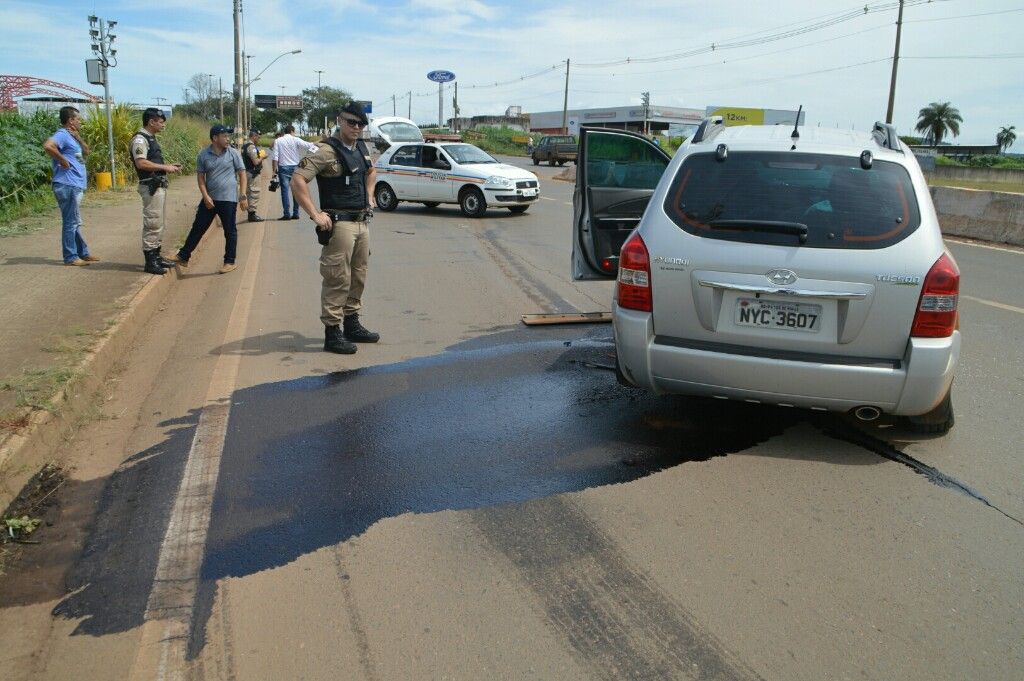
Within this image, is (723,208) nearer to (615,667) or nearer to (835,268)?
(835,268)

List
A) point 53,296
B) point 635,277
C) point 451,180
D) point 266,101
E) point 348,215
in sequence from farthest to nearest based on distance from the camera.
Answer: point 266,101 → point 451,180 → point 53,296 → point 348,215 → point 635,277

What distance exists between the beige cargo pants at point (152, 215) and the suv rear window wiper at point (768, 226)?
7072mm

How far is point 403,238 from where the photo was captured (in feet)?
47.3

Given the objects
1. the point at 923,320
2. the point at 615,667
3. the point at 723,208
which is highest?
the point at 723,208

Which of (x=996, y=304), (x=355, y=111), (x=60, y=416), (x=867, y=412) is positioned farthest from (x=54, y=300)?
(x=996, y=304)

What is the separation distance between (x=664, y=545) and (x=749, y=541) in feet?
1.24

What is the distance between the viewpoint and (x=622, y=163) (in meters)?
6.72

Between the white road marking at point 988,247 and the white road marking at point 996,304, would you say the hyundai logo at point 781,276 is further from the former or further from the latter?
the white road marking at point 988,247

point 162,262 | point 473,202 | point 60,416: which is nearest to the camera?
point 60,416

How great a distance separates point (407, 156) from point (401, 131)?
20311 mm

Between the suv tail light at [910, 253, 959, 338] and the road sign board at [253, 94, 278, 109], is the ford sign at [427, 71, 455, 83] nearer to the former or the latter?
the road sign board at [253, 94, 278, 109]

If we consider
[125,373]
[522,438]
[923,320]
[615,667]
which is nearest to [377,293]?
[125,373]

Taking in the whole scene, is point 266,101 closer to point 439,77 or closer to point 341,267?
point 439,77

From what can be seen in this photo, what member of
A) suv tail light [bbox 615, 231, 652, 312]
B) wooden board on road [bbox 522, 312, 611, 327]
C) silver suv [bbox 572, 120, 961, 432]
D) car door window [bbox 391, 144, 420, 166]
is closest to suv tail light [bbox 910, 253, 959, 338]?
silver suv [bbox 572, 120, 961, 432]
